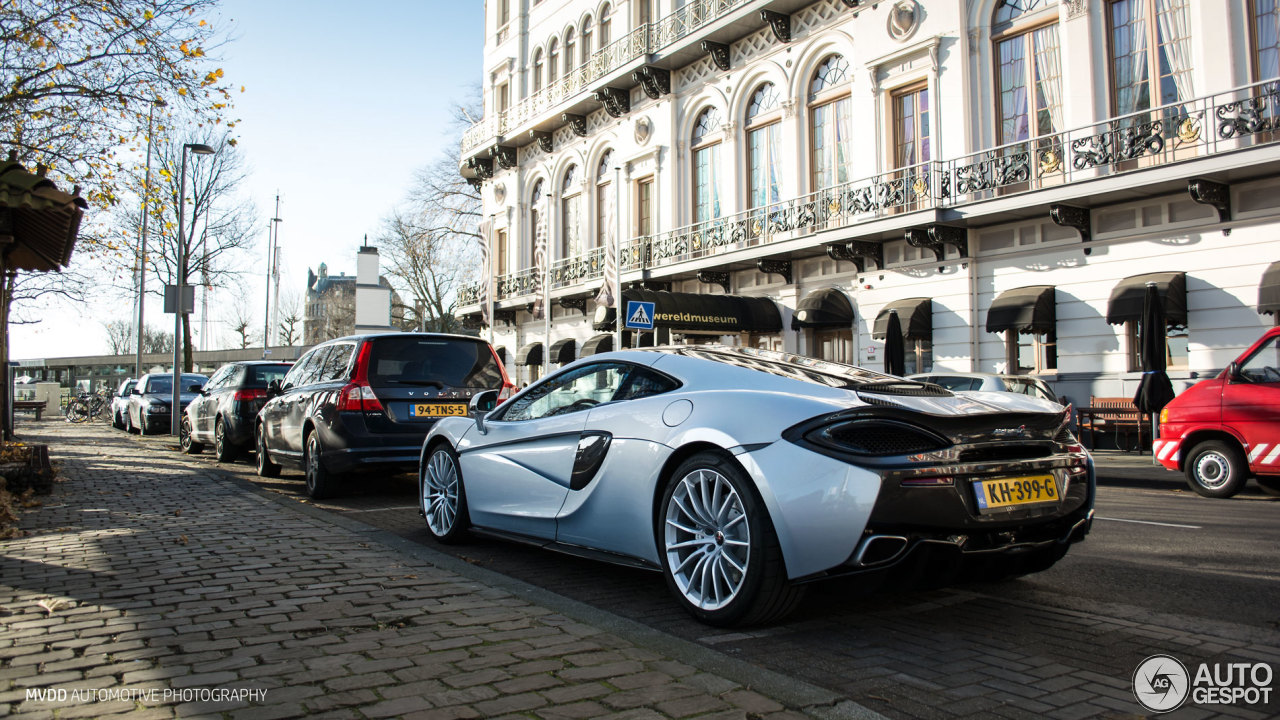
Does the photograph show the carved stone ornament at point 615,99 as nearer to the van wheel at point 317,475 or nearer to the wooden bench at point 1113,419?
the wooden bench at point 1113,419

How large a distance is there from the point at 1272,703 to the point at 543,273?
3018 cm

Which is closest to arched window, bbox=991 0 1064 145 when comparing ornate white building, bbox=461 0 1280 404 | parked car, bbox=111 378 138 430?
ornate white building, bbox=461 0 1280 404

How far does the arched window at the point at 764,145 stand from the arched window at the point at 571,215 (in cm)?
866

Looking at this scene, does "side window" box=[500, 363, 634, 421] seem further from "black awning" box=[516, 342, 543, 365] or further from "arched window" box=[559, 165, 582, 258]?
"black awning" box=[516, 342, 543, 365]

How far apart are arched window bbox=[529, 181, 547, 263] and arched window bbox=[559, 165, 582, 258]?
2.77ft

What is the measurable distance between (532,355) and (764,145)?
13.5m

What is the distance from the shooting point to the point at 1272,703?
2967 mm

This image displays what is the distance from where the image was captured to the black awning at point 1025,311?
53.0 ft

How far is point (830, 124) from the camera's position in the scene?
21.1 metres

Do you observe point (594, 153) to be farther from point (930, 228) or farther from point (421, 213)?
point (421, 213)

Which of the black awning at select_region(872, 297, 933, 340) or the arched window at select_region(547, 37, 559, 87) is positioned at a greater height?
the arched window at select_region(547, 37, 559, 87)

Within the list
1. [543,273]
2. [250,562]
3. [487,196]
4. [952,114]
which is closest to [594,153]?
[543,273]

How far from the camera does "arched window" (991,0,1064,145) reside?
16.8m

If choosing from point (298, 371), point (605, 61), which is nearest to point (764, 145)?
point (605, 61)
